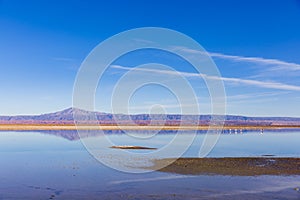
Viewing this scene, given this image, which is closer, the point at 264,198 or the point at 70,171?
the point at 264,198

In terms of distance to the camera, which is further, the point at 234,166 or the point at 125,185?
the point at 234,166

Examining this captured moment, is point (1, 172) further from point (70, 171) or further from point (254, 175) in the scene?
point (254, 175)

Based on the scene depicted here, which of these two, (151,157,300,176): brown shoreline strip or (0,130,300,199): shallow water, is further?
(151,157,300,176): brown shoreline strip

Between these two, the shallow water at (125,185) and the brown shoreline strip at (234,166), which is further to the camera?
the brown shoreline strip at (234,166)

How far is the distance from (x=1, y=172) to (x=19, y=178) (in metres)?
2.97

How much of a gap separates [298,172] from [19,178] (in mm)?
17572

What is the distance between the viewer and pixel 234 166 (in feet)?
87.0

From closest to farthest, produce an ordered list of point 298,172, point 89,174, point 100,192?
point 100,192 < point 89,174 < point 298,172

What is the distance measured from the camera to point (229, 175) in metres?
22.6

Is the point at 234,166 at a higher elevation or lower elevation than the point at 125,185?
higher

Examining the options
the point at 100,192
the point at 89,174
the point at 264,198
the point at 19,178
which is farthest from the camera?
the point at 89,174

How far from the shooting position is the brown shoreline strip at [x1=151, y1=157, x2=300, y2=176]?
23859 mm

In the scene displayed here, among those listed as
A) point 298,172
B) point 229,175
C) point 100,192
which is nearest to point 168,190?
point 100,192

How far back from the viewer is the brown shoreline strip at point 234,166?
23.9 meters
